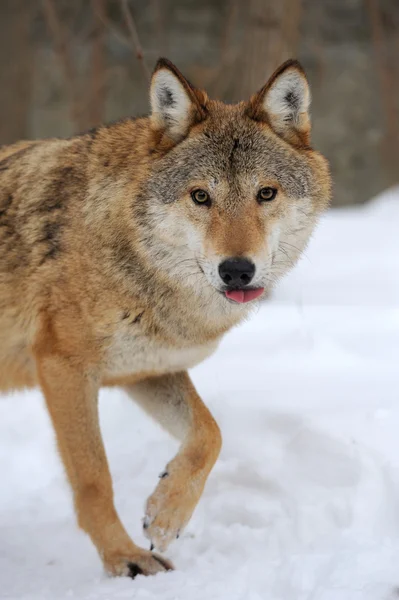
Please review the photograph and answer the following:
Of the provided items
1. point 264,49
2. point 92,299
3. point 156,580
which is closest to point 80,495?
point 156,580

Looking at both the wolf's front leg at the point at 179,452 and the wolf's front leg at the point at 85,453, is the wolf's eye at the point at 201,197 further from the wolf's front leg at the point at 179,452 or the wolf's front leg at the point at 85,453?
the wolf's front leg at the point at 179,452

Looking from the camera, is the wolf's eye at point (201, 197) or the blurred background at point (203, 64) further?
the blurred background at point (203, 64)

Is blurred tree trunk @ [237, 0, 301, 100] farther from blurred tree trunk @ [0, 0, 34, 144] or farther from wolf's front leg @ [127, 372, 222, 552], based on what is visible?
blurred tree trunk @ [0, 0, 34, 144]

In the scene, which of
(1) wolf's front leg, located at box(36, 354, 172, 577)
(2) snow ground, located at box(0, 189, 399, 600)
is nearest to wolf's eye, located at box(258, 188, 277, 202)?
(1) wolf's front leg, located at box(36, 354, 172, 577)

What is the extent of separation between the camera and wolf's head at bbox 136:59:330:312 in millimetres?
3441

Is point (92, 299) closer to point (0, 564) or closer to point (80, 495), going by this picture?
point (80, 495)

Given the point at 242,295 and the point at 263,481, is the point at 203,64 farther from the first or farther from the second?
the point at 242,295

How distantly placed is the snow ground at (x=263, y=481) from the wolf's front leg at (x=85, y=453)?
15cm

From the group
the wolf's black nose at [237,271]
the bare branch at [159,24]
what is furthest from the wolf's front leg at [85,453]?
the bare branch at [159,24]

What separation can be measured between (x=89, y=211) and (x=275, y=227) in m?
0.82

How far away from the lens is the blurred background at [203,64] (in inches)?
541

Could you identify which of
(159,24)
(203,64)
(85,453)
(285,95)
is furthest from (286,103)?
(203,64)

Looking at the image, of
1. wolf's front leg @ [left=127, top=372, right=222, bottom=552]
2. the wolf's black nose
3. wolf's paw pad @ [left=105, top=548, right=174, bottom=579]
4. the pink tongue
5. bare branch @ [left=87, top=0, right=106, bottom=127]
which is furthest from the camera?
bare branch @ [left=87, top=0, right=106, bottom=127]

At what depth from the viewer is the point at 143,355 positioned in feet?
12.3
